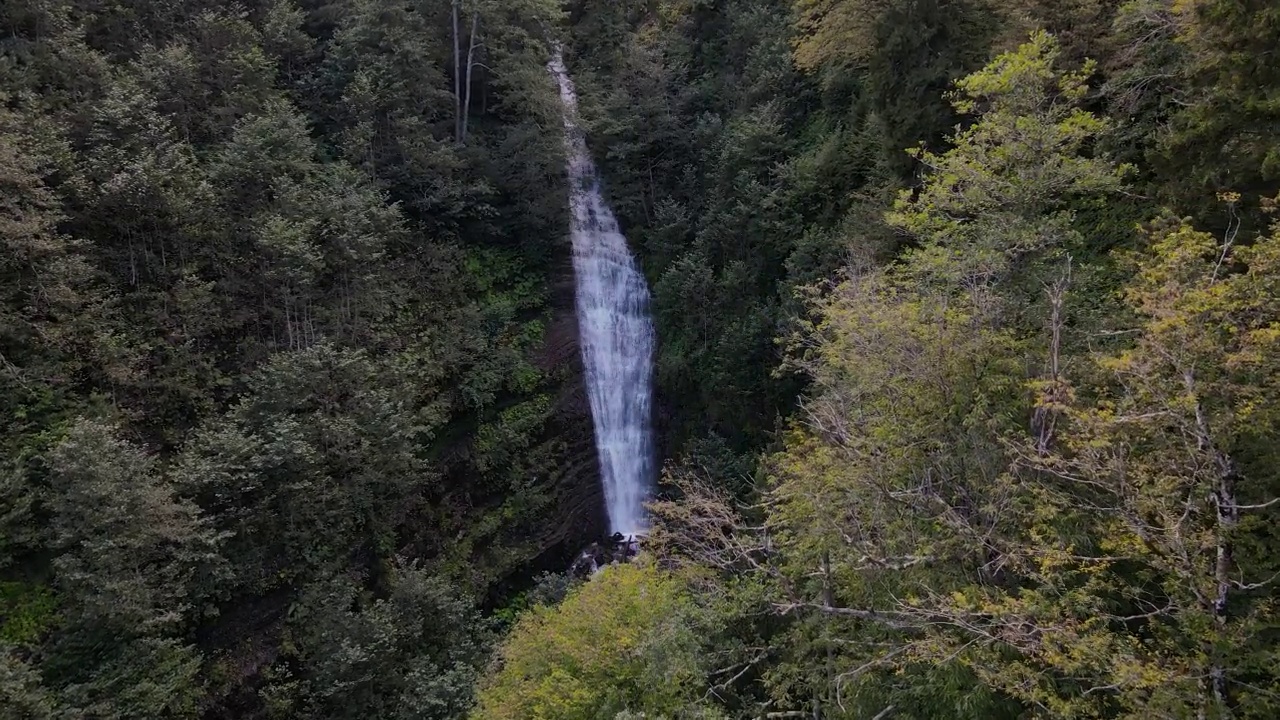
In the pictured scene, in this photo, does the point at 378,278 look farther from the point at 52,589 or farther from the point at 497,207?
the point at 52,589

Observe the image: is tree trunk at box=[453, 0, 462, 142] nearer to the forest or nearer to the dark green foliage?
the forest

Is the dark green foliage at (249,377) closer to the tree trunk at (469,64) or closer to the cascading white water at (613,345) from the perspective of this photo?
the tree trunk at (469,64)

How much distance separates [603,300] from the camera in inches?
857

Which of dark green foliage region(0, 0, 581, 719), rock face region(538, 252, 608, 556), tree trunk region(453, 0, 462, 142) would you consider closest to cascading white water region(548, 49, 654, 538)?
rock face region(538, 252, 608, 556)

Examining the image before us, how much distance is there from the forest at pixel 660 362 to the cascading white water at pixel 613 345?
0.73m

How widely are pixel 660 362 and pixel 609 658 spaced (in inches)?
453

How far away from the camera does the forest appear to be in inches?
233

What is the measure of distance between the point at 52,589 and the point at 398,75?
50.5 ft

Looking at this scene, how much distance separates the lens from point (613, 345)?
21.2 metres

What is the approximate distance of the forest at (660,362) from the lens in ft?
19.4

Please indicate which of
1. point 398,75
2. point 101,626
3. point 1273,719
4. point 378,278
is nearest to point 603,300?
point 378,278

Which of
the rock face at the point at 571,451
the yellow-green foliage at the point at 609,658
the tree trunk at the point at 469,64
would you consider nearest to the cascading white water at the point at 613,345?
the rock face at the point at 571,451

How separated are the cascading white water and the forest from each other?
73 cm

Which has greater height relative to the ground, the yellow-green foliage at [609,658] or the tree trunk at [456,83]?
the tree trunk at [456,83]
